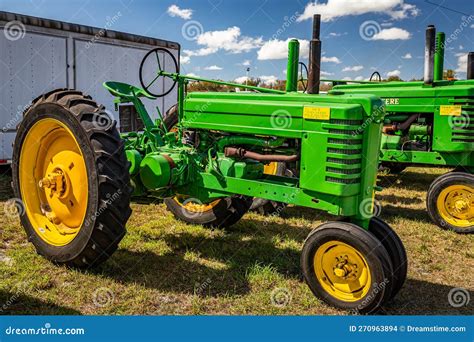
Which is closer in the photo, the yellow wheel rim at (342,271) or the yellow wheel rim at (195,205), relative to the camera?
the yellow wheel rim at (342,271)

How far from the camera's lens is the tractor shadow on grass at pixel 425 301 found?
326 centimetres

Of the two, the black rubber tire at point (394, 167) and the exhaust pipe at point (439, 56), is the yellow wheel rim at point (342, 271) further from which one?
the black rubber tire at point (394, 167)

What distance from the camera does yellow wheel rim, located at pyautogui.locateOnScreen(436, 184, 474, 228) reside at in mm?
5285

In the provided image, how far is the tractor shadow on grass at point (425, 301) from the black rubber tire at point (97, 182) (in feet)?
6.58

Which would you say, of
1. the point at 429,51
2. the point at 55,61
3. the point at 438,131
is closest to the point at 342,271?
the point at 438,131

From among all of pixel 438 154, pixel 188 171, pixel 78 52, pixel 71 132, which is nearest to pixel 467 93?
pixel 438 154

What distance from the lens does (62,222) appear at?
3.86m

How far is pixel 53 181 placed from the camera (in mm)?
3703

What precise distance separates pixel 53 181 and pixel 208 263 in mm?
1450

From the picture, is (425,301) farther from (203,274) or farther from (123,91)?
(123,91)

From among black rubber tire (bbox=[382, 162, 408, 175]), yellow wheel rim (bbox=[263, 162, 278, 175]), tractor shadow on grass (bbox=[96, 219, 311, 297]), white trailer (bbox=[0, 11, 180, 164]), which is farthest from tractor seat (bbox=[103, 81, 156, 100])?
black rubber tire (bbox=[382, 162, 408, 175])

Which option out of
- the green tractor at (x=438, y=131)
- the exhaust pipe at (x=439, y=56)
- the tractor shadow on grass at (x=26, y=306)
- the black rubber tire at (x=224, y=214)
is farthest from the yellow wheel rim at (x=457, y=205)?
the tractor shadow on grass at (x=26, y=306)

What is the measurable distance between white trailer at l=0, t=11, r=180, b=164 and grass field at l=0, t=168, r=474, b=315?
207 centimetres

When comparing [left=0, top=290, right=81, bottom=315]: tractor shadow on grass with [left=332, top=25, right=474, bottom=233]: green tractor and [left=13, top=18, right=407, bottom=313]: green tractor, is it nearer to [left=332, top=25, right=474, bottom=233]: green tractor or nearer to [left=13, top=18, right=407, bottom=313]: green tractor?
[left=13, top=18, right=407, bottom=313]: green tractor
